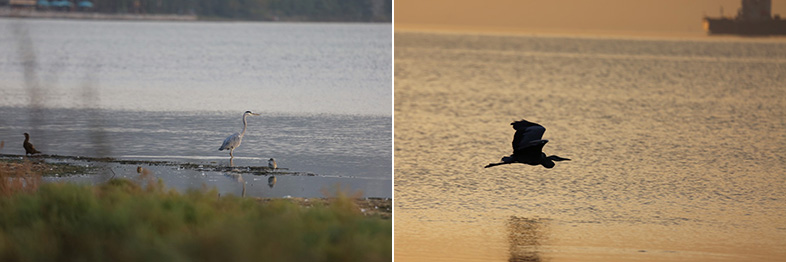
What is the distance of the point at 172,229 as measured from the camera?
6105 mm

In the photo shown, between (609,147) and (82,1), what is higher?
(82,1)

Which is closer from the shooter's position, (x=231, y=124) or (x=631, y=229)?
(x=631, y=229)

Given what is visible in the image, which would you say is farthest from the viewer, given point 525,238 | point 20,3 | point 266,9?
point 266,9

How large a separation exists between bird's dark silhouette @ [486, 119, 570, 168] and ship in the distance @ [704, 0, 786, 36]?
65890mm

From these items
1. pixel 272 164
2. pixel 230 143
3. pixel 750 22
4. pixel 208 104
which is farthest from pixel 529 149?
pixel 750 22

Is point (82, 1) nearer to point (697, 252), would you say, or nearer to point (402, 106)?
point (402, 106)

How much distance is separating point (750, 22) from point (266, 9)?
32087mm

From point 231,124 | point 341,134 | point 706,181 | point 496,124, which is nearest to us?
point 706,181

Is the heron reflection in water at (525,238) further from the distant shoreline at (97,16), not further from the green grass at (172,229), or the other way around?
the distant shoreline at (97,16)

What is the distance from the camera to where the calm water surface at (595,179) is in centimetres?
832

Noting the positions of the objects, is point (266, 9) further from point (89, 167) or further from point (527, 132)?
point (527, 132)

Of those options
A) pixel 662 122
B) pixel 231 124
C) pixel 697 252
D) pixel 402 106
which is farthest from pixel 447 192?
pixel 402 106

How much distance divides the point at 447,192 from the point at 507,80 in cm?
2408

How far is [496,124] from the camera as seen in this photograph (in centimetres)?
1842
